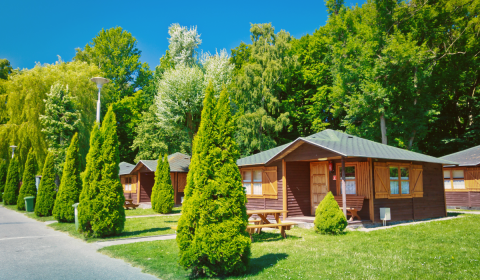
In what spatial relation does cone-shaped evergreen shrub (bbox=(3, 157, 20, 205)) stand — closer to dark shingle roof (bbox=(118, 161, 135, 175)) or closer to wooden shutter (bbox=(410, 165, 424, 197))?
dark shingle roof (bbox=(118, 161, 135, 175))

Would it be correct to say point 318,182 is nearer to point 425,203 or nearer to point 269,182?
point 269,182

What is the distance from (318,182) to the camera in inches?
612

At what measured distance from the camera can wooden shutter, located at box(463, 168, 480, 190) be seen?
65.1 feet

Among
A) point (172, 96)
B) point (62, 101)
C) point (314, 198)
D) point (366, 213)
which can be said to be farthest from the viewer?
point (172, 96)

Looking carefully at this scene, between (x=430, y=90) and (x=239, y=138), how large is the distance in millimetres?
17224

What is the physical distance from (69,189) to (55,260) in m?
7.25

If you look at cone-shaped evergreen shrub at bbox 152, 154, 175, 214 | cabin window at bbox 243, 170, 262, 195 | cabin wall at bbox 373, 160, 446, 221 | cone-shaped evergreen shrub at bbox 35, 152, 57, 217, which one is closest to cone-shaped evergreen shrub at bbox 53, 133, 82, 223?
cone-shaped evergreen shrub at bbox 35, 152, 57, 217

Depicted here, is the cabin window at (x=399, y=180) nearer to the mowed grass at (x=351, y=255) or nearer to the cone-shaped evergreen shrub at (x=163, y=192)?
the mowed grass at (x=351, y=255)

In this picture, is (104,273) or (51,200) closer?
(104,273)

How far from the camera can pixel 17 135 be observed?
22812mm

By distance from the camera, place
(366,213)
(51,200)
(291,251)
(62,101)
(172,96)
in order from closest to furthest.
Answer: (291,251) < (366,213) < (51,200) < (62,101) < (172,96)

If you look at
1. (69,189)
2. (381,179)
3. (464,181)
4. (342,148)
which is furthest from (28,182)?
(464,181)

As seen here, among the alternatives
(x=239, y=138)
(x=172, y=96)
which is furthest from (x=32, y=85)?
(x=239, y=138)

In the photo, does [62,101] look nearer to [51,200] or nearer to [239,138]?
[51,200]
